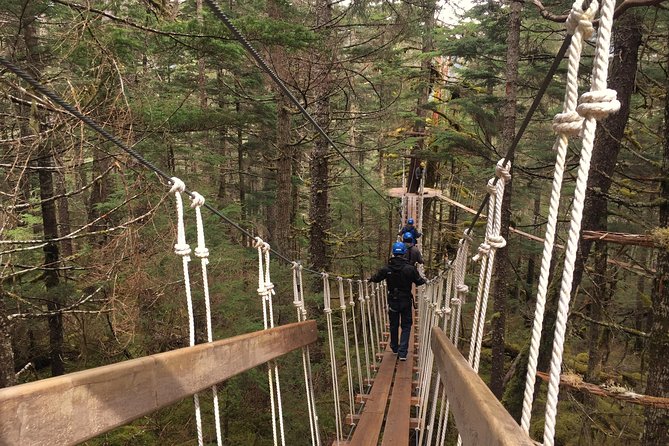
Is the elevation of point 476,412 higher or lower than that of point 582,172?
lower

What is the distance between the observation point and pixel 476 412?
2.52ft

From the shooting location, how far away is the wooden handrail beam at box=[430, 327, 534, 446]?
0.64 m

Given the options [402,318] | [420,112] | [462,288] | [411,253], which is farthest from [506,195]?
[420,112]

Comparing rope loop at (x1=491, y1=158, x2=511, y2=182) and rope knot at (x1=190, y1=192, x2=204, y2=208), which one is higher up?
rope loop at (x1=491, y1=158, x2=511, y2=182)

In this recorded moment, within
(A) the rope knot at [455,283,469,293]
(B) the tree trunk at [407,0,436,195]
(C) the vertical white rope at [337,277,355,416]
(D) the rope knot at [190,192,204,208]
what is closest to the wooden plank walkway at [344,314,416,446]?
(C) the vertical white rope at [337,277,355,416]

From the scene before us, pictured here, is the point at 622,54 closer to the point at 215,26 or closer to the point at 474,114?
the point at 474,114

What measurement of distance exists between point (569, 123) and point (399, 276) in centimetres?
360

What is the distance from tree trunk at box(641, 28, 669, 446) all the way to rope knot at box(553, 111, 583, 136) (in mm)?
2991

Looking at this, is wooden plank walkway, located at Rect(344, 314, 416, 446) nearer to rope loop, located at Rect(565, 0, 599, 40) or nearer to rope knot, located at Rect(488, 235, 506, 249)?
rope knot, located at Rect(488, 235, 506, 249)

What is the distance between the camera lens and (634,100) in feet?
23.3

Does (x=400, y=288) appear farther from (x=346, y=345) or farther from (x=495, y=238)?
(x=495, y=238)

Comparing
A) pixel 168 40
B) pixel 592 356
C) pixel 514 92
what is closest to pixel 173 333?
pixel 168 40

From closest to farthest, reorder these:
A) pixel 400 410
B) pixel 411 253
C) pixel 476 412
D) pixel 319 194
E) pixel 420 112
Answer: pixel 476 412, pixel 400 410, pixel 411 253, pixel 319 194, pixel 420 112

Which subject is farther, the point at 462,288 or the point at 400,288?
the point at 400,288
